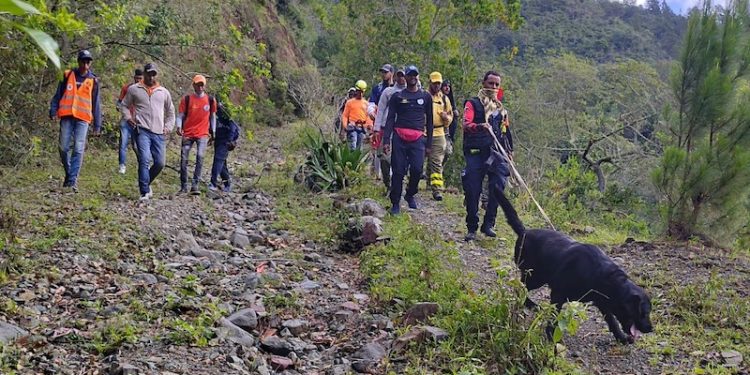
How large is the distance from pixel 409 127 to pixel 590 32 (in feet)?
159

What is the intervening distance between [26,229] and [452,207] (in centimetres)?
547

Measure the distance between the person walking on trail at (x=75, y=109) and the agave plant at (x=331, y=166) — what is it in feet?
10.7

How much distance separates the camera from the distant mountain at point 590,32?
48.9 meters

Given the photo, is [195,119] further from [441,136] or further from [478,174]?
[478,174]

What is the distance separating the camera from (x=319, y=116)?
43.9ft

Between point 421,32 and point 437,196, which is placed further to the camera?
point 421,32

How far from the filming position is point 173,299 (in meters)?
4.59

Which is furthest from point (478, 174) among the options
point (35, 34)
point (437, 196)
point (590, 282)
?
point (35, 34)

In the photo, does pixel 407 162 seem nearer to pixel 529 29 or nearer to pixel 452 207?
pixel 452 207

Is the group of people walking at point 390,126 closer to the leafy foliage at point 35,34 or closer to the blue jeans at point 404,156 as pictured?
the blue jeans at point 404,156

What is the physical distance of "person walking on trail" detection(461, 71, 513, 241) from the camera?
6848 mm

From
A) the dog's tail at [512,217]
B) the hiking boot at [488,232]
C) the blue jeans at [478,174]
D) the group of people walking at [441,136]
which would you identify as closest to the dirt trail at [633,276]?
the hiking boot at [488,232]

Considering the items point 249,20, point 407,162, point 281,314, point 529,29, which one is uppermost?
point 529,29

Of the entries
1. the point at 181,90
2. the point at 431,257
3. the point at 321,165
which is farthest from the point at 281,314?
the point at 181,90
